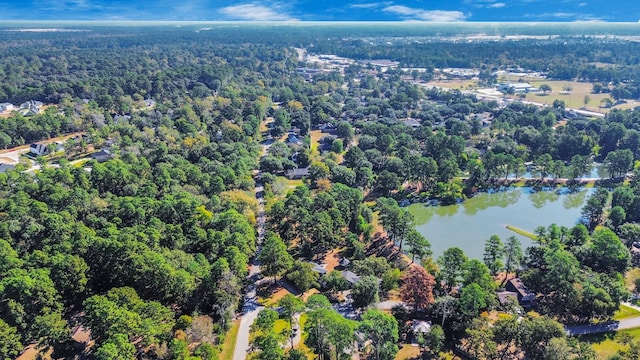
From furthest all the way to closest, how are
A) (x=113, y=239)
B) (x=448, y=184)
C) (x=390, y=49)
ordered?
(x=390, y=49) → (x=448, y=184) → (x=113, y=239)

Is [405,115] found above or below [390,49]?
below

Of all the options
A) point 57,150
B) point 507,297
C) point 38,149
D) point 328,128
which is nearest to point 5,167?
point 38,149

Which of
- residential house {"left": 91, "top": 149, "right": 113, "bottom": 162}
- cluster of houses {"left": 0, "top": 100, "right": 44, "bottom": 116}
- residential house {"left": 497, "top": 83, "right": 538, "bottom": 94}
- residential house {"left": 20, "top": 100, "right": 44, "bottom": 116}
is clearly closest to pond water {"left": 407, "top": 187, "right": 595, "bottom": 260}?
residential house {"left": 91, "top": 149, "right": 113, "bottom": 162}

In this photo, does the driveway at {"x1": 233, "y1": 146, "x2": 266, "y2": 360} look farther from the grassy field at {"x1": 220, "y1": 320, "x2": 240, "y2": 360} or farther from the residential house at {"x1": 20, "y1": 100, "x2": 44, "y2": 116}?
the residential house at {"x1": 20, "y1": 100, "x2": 44, "y2": 116}

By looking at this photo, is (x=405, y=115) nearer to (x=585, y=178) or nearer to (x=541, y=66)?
(x=585, y=178)

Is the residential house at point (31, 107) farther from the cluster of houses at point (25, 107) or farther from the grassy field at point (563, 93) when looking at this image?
the grassy field at point (563, 93)

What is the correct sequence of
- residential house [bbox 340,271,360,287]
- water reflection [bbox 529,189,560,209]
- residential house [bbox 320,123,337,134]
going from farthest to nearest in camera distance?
1. residential house [bbox 320,123,337,134]
2. water reflection [bbox 529,189,560,209]
3. residential house [bbox 340,271,360,287]

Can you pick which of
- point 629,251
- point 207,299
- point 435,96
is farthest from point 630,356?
point 435,96
